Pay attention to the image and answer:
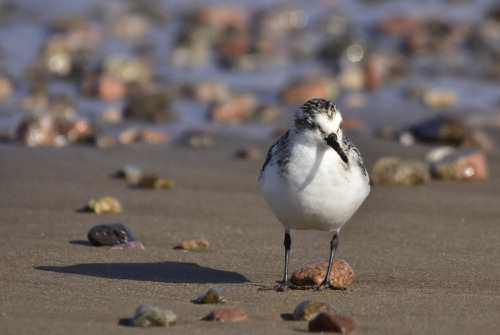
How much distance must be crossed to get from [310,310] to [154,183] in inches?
129

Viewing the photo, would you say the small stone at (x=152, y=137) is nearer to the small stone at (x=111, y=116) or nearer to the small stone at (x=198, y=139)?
Result: the small stone at (x=198, y=139)

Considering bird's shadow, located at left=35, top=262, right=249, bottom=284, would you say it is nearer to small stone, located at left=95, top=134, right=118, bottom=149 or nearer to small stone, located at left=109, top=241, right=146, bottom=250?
small stone, located at left=109, top=241, right=146, bottom=250

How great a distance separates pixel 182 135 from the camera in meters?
9.38

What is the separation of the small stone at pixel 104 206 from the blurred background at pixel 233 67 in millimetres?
2504

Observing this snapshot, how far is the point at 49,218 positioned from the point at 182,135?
342 centimetres

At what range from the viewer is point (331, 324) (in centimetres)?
370

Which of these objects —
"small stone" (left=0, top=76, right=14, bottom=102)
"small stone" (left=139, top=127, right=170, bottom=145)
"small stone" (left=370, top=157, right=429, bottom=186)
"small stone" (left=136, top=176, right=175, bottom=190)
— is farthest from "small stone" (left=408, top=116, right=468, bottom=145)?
"small stone" (left=0, top=76, right=14, bottom=102)

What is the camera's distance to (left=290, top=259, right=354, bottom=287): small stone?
4711mm

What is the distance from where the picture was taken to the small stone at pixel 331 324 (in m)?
3.70

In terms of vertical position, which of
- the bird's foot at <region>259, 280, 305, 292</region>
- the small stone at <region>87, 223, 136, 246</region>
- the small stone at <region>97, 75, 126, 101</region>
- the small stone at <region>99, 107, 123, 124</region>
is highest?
the small stone at <region>97, 75, 126, 101</region>

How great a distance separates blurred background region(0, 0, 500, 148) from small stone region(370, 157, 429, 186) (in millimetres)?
1747

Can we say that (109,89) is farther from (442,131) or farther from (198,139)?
(442,131)

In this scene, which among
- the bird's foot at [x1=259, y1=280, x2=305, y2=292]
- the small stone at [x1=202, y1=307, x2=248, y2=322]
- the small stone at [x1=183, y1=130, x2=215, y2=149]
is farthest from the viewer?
the small stone at [x1=183, y1=130, x2=215, y2=149]

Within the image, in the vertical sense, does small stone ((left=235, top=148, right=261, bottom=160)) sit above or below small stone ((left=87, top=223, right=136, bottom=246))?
above
